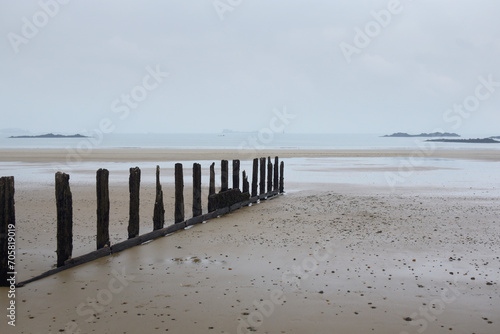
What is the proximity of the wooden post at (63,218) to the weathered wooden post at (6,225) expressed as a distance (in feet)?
2.50

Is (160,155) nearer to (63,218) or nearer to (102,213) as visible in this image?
(102,213)

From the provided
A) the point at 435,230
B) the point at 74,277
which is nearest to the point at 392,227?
the point at 435,230

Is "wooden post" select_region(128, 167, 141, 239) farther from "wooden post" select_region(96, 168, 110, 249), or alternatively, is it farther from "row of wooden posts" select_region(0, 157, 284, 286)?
"wooden post" select_region(96, 168, 110, 249)

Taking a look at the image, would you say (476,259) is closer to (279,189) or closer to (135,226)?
(135,226)

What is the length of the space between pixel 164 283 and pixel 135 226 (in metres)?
2.76

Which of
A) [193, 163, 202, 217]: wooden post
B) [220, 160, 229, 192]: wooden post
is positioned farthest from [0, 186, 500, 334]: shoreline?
[220, 160, 229, 192]: wooden post

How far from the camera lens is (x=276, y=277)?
23.3ft

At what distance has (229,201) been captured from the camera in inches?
532

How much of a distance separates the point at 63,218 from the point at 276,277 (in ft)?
11.0

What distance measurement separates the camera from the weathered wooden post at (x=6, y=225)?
6512mm

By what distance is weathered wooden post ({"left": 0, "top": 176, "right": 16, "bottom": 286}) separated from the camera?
6512mm

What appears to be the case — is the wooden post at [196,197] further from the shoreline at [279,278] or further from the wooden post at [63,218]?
the wooden post at [63,218]

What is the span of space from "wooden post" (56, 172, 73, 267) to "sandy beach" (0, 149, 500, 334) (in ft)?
1.07


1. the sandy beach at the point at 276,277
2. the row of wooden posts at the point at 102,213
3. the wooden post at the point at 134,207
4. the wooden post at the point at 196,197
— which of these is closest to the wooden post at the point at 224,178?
the row of wooden posts at the point at 102,213
